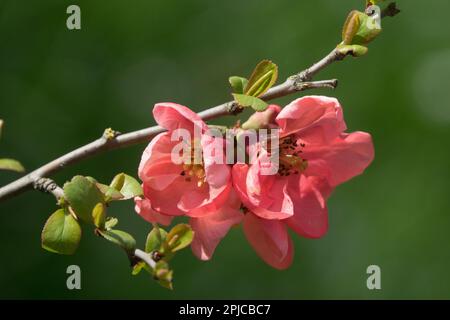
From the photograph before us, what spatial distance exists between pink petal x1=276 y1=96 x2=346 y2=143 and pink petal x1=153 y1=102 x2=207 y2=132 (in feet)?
0.24

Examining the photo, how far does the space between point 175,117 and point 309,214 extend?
15 cm

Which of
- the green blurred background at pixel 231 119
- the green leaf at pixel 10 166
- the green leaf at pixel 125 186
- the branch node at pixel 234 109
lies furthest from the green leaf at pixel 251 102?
the green blurred background at pixel 231 119

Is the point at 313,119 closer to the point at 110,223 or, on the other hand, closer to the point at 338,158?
the point at 338,158

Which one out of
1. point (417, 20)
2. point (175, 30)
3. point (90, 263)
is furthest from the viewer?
point (417, 20)

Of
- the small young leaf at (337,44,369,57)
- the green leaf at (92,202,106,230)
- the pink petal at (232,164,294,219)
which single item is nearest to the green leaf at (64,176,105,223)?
the green leaf at (92,202,106,230)

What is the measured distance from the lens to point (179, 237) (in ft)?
1.99

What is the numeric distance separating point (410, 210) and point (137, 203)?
1.70 meters

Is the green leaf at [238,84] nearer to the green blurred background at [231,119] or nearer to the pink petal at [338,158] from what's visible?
the pink petal at [338,158]

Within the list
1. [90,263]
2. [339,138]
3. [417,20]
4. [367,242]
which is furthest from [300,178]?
[417,20]

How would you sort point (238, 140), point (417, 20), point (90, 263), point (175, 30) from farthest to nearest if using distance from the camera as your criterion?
1. point (417, 20)
2. point (175, 30)
3. point (90, 263)
4. point (238, 140)

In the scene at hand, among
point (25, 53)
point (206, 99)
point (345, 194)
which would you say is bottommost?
point (345, 194)

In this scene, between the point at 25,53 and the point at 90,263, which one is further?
the point at 25,53

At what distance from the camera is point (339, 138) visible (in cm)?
73

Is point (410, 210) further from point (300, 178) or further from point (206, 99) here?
point (300, 178)
